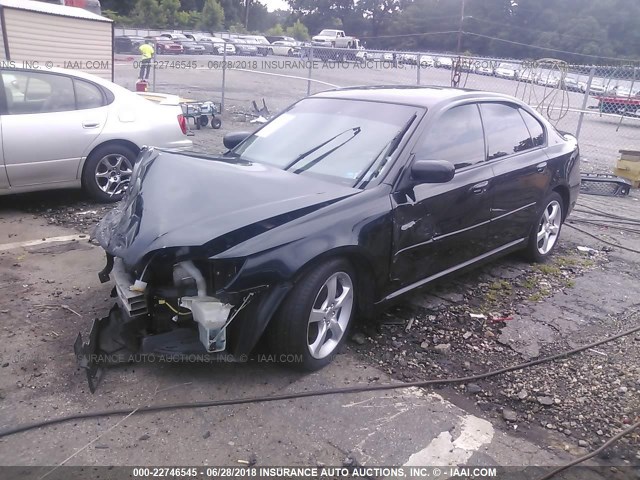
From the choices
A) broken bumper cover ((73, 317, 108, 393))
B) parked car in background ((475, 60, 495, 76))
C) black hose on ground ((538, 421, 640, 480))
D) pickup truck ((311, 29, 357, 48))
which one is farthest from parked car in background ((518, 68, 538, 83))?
pickup truck ((311, 29, 357, 48))

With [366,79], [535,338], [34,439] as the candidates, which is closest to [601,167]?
[535,338]

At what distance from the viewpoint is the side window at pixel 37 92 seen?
5.70 meters

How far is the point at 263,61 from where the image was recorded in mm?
26078

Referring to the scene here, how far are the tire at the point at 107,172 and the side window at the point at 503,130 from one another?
3.96 meters

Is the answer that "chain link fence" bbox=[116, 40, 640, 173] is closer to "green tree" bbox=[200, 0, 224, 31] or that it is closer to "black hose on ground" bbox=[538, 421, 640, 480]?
"black hose on ground" bbox=[538, 421, 640, 480]

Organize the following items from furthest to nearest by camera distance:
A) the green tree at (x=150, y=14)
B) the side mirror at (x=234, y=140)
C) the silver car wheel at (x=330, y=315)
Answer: the green tree at (x=150, y=14)
the side mirror at (x=234, y=140)
the silver car wheel at (x=330, y=315)

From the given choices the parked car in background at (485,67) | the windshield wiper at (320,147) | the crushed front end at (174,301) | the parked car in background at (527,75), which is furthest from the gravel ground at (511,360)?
the parked car in background at (527,75)

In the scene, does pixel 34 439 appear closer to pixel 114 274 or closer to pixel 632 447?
pixel 114 274

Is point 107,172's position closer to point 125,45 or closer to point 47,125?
point 47,125

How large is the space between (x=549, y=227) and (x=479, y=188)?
62.3 inches

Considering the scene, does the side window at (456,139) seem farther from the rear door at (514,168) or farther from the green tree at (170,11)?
the green tree at (170,11)

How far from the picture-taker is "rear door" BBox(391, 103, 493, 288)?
12.4 feet

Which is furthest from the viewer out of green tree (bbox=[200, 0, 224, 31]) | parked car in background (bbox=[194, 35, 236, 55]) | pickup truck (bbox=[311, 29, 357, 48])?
green tree (bbox=[200, 0, 224, 31])

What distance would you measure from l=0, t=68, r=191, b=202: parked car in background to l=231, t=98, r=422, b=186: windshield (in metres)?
2.41
